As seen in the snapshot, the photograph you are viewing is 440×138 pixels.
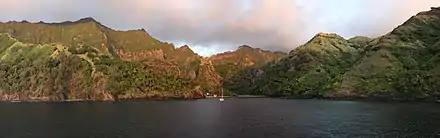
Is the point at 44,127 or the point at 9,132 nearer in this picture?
the point at 9,132

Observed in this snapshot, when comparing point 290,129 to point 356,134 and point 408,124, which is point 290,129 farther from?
point 408,124

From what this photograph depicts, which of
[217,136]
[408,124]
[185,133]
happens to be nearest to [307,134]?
A: [217,136]

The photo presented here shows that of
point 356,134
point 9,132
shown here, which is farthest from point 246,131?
point 9,132

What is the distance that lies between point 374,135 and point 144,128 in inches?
2070

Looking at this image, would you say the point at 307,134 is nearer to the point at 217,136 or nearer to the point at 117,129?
the point at 217,136

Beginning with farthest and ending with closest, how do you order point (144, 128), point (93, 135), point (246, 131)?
point (144, 128)
point (246, 131)
point (93, 135)

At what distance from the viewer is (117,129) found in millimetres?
108062

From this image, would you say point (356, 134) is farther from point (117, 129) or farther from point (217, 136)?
point (117, 129)

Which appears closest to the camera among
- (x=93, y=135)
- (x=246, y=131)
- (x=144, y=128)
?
(x=93, y=135)

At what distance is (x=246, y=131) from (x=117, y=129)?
30273 mm

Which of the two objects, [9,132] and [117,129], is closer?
[9,132]

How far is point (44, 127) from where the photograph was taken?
11212 centimetres

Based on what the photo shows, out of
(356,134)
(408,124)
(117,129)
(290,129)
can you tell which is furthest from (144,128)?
(408,124)

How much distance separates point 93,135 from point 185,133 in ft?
62.3
